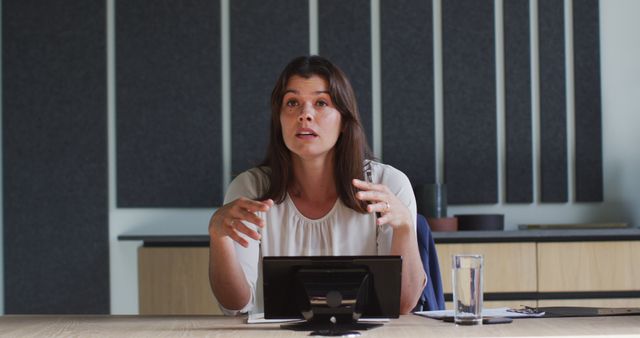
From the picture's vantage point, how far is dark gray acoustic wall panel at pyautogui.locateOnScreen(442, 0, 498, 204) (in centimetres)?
429

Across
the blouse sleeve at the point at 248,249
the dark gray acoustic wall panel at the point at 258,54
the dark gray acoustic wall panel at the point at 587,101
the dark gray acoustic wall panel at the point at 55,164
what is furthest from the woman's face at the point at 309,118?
the dark gray acoustic wall panel at the point at 587,101

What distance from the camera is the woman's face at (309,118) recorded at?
2.39m

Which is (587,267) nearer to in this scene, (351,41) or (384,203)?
(351,41)

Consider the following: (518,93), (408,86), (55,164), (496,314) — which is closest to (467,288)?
(496,314)

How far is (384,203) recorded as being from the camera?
2039 mm

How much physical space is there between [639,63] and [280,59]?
1851mm

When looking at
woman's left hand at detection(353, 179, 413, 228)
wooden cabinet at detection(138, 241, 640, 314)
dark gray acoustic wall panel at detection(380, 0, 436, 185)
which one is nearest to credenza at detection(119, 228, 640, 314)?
wooden cabinet at detection(138, 241, 640, 314)

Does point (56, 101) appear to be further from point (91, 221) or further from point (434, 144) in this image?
point (434, 144)

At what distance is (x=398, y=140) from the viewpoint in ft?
14.1

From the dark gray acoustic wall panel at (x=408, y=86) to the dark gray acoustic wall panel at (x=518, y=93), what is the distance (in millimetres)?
395

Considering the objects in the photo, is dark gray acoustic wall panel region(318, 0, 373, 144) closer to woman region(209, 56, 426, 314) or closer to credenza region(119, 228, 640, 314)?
credenza region(119, 228, 640, 314)

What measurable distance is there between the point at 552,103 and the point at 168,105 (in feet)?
6.45

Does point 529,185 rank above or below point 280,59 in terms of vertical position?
below

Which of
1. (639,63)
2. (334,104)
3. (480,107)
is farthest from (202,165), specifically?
(639,63)
